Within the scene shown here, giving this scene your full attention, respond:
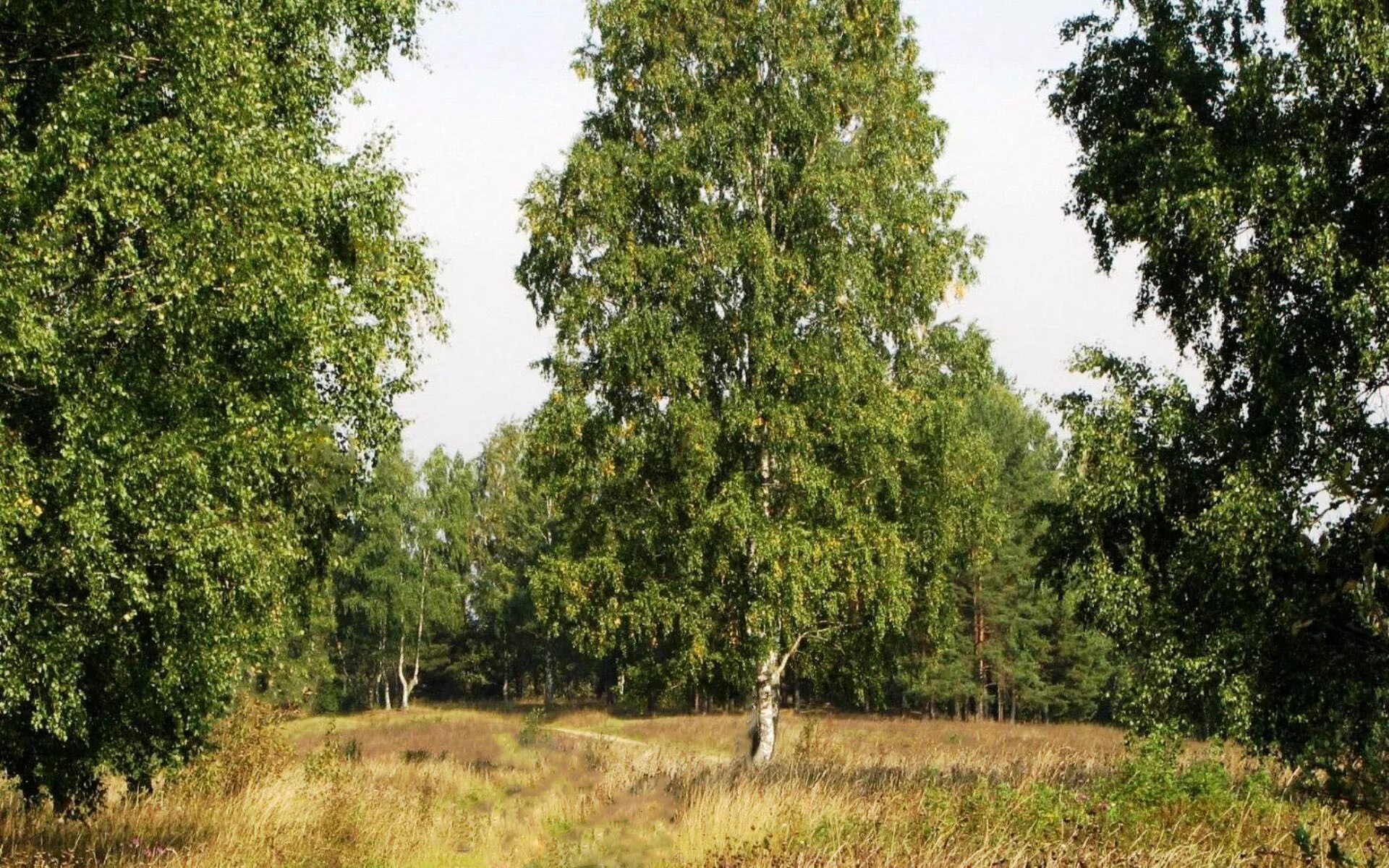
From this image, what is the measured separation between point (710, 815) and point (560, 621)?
326 inches

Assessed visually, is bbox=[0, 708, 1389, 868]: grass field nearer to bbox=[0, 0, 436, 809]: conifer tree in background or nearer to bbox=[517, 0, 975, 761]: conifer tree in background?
bbox=[0, 0, 436, 809]: conifer tree in background

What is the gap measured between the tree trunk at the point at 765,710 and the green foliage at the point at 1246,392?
655 centimetres

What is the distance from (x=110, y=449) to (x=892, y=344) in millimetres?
14879

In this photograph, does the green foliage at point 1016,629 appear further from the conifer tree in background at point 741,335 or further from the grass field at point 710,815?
the grass field at point 710,815

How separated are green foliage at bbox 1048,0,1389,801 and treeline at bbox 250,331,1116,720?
86.9 inches

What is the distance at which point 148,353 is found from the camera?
869cm

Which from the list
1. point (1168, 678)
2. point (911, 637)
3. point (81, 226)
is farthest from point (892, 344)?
point (81, 226)

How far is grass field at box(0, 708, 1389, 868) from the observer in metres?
9.09

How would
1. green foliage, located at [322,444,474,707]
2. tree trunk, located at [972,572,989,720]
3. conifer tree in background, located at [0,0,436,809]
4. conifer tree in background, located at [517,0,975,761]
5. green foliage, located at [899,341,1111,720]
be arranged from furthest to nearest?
green foliage, located at [322,444,474,707]
tree trunk, located at [972,572,989,720]
green foliage, located at [899,341,1111,720]
conifer tree in background, located at [517,0,975,761]
conifer tree in background, located at [0,0,436,809]

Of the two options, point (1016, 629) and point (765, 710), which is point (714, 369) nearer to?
point (765, 710)

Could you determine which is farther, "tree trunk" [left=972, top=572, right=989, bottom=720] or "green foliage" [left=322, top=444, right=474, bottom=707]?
"green foliage" [left=322, top=444, right=474, bottom=707]

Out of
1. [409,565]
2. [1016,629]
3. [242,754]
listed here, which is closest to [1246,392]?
[242,754]

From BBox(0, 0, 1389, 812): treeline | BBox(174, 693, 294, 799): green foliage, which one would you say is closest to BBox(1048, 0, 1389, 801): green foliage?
BBox(0, 0, 1389, 812): treeline

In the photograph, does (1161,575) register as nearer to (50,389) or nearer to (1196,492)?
(1196,492)
